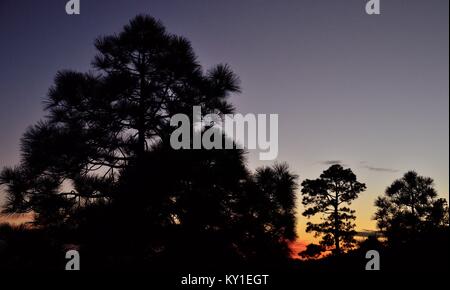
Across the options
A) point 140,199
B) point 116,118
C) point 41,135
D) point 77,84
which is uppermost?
point 77,84

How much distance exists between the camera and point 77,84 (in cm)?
712

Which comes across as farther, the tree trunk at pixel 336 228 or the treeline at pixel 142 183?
the tree trunk at pixel 336 228

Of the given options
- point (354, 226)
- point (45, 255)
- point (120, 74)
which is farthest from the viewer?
point (354, 226)

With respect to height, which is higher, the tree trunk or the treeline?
the treeline

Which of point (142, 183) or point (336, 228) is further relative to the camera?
point (336, 228)

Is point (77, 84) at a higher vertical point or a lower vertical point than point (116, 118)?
higher

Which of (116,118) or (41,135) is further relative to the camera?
(116,118)

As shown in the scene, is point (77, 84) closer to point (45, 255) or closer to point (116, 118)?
point (116, 118)

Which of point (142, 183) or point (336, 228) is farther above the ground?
point (142, 183)

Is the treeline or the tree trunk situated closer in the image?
the treeline

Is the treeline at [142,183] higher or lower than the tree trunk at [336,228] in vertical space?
higher

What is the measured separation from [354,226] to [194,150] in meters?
15.2
